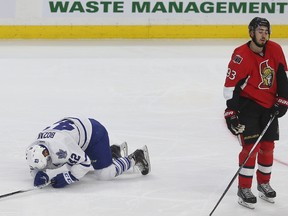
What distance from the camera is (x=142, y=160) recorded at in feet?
16.1

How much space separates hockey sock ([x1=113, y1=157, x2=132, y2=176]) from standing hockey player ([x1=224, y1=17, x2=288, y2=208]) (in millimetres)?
808

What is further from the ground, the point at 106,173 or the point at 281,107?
the point at 281,107

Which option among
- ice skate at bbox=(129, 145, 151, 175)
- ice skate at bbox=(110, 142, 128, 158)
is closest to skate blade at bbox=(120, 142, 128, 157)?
ice skate at bbox=(110, 142, 128, 158)

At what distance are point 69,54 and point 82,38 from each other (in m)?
0.94

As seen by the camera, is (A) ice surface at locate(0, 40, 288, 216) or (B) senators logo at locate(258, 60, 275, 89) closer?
(B) senators logo at locate(258, 60, 275, 89)

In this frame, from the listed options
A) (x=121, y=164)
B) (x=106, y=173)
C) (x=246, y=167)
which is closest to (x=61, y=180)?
(x=106, y=173)

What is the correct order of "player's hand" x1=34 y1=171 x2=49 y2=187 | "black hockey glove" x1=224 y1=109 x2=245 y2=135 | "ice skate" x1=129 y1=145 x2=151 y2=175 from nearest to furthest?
1. "black hockey glove" x1=224 y1=109 x2=245 y2=135
2. "player's hand" x1=34 y1=171 x2=49 y2=187
3. "ice skate" x1=129 y1=145 x2=151 y2=175

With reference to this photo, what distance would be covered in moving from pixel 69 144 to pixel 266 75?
1.16 m

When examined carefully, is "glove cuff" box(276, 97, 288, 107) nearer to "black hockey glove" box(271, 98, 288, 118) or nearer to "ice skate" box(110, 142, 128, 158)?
"black hockey glove" box(271, 98, 288, 118)

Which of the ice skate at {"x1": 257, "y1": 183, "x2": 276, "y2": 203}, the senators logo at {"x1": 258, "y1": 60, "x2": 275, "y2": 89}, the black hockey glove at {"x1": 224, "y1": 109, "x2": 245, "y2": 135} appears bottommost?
the ice skate at {"x1": 257, "y1": 183, "x2": 276, "y2": 203}

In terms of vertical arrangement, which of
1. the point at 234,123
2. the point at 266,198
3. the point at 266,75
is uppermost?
the point at 266,75

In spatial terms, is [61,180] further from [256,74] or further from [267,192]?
[256,74]

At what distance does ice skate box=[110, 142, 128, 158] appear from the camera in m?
5.11

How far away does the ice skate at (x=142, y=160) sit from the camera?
192 inches
